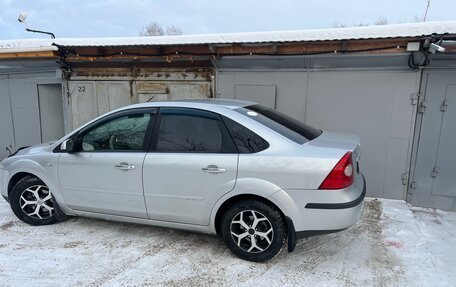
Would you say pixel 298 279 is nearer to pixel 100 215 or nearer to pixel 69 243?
pixel 100 215

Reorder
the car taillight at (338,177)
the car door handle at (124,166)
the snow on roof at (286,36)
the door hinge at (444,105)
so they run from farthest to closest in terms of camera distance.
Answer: the door hinge at (444,105), the snow on roof at (286,36), the car door handle at (124,166), the car taillight at (338,177)

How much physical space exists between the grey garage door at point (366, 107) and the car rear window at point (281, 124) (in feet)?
5.81

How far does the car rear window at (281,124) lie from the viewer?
3.18 m

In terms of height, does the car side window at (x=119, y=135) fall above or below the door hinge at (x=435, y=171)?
above

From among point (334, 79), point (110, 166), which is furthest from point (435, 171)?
point (110, 166)

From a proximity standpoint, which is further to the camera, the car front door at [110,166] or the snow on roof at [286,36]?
the snow on roof at [286,36]

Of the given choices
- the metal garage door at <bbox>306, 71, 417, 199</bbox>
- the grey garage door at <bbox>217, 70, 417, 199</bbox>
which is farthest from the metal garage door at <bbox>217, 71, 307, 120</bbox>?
the metal garage door at <bbox>306, 71, 417, 199</bbox>

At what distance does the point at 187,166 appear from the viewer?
3.18 m

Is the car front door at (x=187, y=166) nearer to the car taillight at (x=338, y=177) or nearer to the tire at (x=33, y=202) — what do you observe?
the car taillight at (x=338, y=177)

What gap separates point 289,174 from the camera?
289 cm

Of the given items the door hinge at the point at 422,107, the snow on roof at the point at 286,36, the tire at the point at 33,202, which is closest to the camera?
the tire at the point at 33,202

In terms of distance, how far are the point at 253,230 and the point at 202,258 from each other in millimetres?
647

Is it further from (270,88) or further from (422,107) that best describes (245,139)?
(422,107)

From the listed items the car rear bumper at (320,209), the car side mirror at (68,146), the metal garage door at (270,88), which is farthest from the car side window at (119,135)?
the metal garage door at (270,88)
